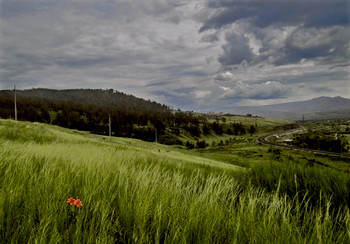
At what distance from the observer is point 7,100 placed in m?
191

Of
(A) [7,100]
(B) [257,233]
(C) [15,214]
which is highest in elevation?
(A) [7,100]

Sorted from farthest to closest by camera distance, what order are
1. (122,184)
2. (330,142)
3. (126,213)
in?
(330,142) < (122,184) < (126,213)

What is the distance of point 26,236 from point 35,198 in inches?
20.0

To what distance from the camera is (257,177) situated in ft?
13.8

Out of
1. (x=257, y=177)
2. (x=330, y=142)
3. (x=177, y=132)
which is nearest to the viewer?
(x=257, y=177)

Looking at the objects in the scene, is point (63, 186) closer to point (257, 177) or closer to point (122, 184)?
point (122, 184)

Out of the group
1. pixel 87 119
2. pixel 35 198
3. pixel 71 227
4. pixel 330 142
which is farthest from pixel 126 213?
pixel 87 119

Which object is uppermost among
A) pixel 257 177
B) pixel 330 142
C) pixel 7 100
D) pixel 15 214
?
pixel 7 100

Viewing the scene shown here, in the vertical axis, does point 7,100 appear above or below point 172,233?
above

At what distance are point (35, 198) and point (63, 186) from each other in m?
0.38

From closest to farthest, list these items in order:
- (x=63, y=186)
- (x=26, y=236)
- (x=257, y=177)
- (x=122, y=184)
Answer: (x=26, y=236), (x=63, y=186), (x=122, y=184), (x=257, y=177)

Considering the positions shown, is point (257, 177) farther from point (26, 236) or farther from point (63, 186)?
point (26, 236)

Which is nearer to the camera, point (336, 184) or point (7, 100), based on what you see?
point (336, 184)

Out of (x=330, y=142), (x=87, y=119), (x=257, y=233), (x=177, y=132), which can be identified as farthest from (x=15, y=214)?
(x=87, y=119)
